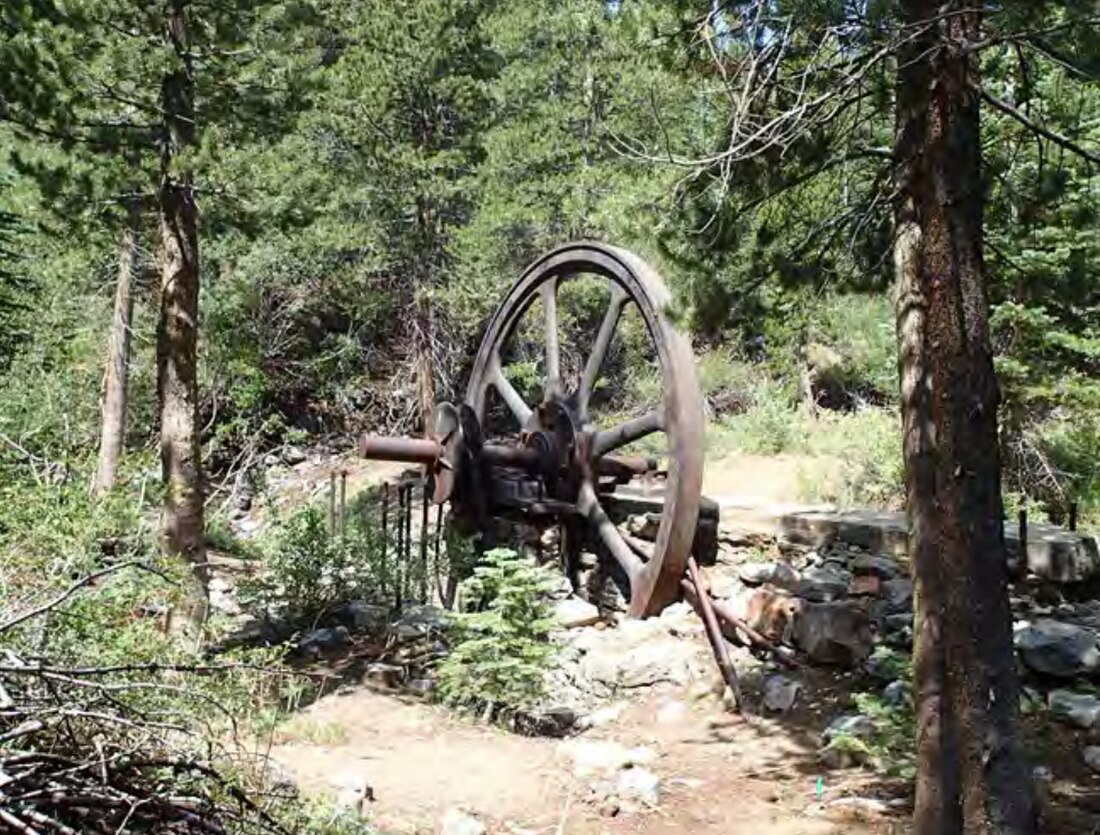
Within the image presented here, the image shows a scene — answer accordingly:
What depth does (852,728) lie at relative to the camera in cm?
447

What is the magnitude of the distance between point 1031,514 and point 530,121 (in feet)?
33.1

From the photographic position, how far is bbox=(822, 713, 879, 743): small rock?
4.39m

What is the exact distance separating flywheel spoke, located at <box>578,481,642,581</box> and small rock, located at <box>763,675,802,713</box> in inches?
54.2

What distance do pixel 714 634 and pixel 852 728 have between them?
111 centimetres

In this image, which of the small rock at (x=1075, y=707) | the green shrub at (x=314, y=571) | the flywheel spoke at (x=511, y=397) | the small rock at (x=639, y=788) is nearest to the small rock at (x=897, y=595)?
the small rock at (x=1075, y=707)

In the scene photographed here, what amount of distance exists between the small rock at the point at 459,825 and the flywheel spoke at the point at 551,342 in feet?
12.9

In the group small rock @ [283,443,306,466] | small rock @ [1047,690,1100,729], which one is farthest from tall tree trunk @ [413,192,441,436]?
small rock @ [1047,690,1100,729]

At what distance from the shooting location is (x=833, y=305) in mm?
14078

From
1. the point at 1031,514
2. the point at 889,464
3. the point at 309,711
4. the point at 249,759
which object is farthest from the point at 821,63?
the point at 889,464

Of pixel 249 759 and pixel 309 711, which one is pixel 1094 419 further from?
pixel 249 759

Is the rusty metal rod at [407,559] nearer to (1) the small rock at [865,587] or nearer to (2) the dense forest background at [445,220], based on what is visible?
(2) the dense forest background at [445,220]

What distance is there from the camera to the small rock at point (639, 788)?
4.26m

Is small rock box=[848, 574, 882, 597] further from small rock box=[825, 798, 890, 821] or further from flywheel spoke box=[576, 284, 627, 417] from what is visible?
flywheel spoke box=[576, 284, 627, 417]

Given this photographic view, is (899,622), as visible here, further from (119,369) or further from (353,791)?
(119,369)
